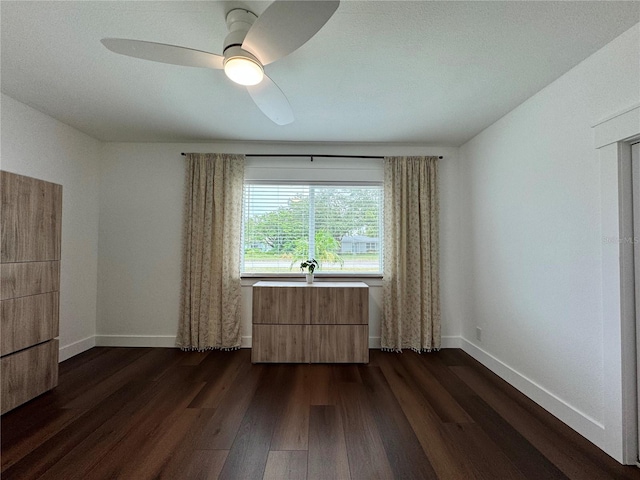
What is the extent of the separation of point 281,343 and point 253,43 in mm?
2700

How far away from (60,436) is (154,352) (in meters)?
1.57

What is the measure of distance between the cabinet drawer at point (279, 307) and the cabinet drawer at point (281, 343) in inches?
2.9

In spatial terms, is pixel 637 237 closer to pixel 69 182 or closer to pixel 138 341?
pixel 138 341

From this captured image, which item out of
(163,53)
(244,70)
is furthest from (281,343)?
(163,53)

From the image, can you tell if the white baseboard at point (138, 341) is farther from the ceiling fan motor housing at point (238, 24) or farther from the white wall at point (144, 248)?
the ceiling fan motor housing at point (238, 24)

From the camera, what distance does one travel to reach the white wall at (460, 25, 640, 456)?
75.0 inches

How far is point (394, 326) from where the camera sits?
3.61 m

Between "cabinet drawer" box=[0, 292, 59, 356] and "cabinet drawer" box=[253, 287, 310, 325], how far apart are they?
1697 millimetres

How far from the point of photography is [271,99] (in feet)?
6.44

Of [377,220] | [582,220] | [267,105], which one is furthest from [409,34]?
[377,220]

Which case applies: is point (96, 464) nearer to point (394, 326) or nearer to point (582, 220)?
point (394, 326)

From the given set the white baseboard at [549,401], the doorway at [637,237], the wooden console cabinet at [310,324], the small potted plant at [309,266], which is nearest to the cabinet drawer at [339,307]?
the wooden console cabinet at [310,324]

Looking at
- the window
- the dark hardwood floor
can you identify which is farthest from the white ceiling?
the dark hardwood floor

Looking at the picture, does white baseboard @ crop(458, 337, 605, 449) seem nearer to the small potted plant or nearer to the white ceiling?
the small potted plant
